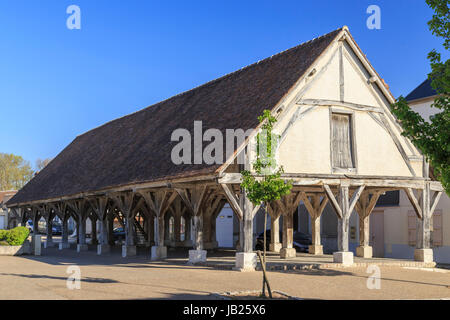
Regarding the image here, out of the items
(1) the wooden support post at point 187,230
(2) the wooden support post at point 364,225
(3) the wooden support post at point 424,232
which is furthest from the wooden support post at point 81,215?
(3) the wooden support post at point 424,232

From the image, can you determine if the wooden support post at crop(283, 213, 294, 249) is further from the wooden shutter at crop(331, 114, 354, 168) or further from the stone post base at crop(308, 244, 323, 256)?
the wooden shutter at crop(331, 114, 354, 168)

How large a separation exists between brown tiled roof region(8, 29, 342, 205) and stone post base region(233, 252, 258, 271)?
2.69 metres

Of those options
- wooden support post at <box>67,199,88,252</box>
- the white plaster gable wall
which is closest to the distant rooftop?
the white plaster gable wall

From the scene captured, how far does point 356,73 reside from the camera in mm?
17266

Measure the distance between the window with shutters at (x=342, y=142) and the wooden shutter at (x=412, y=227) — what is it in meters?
6.79

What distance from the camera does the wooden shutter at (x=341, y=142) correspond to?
1675cm

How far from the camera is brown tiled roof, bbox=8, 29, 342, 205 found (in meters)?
16.6

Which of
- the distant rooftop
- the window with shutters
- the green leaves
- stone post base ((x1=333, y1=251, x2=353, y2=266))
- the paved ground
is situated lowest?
the paved ground

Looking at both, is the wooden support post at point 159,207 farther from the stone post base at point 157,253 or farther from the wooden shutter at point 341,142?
the wooden shutter at point 341,142

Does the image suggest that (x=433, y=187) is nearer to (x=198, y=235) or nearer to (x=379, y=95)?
(x=379, y=95)

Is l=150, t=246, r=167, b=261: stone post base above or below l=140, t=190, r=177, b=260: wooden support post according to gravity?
below

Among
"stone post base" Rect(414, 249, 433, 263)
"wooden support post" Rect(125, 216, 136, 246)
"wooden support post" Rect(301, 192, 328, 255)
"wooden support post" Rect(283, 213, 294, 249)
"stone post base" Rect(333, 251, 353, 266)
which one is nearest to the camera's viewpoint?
"stone post base" Rect(333, 251, 353, 266)

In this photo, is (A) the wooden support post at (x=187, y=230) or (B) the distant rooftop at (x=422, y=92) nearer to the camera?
(B) the distant rooftop at (x=422, y=92)
